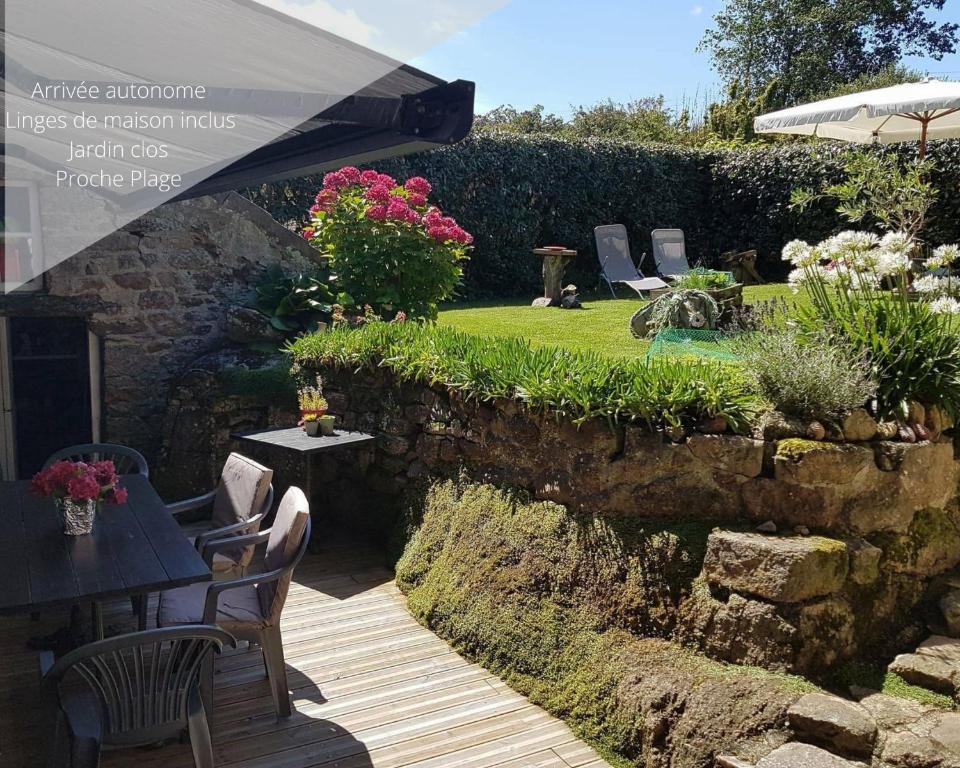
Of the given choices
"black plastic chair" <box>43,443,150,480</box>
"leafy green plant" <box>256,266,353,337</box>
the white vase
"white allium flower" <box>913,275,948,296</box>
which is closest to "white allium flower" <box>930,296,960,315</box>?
"white allium flower" <box>913,275,948,296</box>

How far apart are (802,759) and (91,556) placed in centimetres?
289

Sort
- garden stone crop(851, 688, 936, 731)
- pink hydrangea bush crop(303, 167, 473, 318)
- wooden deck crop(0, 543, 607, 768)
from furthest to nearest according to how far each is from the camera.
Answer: pink hydrangea bush crop(303, 167, 473, 318) → wooden deck crop(0, 543, 607, 768) → garden stone crop(851, 688, 936, 731)

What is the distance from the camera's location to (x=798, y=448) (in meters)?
3.82

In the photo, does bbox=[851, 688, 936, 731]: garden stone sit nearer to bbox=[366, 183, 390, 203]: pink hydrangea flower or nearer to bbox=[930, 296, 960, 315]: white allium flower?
bbox=[930, 296, 960, 315]: white allium flower

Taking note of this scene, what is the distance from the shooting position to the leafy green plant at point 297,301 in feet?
23.8

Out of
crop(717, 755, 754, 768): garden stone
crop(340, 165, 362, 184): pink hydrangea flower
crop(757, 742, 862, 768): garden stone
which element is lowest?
crop(717, 755, 754, 768): garden stone

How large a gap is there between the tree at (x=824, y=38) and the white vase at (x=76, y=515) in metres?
31.4

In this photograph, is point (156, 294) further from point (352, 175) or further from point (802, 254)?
point (802, 254)

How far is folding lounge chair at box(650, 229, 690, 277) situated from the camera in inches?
492

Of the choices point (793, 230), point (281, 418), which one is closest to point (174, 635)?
point (281, 418)

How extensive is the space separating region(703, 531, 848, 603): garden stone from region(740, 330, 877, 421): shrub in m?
0.62

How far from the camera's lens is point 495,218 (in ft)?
40.6

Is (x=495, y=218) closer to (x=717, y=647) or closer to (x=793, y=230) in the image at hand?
(x=793, y=230)

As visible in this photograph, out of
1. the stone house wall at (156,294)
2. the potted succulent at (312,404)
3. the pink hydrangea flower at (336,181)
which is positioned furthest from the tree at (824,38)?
the potted succulent at (312,404)
